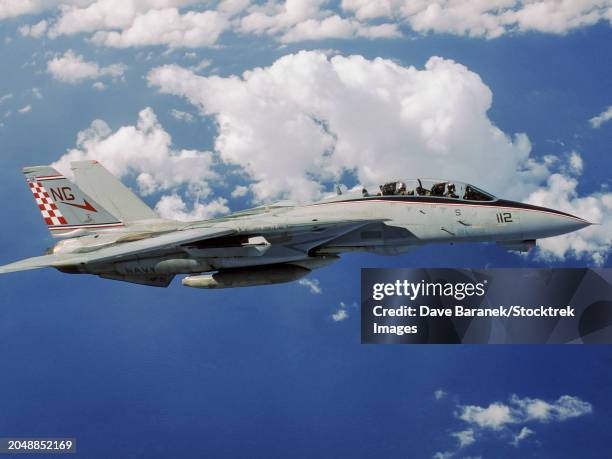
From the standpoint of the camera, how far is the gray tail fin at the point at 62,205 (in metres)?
17.2

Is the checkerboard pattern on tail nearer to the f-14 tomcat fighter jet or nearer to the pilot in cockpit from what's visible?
the f-14 tomcat fighter jet

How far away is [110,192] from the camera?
1761 centimetres

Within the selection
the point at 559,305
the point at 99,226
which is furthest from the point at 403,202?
the point at 99,226

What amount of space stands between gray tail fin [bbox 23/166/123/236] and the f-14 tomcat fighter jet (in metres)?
0.95

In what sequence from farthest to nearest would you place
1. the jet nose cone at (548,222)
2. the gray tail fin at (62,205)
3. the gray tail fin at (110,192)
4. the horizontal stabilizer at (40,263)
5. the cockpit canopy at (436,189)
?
the gray tail fin at (110,192)
the gray tail fin at (62,205)
the cockpit canopy at (436,189)
the jet nose cone at (548,222)
the horizontal stabilizer at (40,263)

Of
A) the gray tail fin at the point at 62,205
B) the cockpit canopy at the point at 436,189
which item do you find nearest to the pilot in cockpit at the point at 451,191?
the cockpit canopy at the point at 436,189

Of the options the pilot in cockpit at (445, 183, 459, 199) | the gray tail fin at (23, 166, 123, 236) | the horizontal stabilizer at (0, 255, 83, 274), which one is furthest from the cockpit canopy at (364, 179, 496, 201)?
the gray tail fin at (23, 166, 123, 236)

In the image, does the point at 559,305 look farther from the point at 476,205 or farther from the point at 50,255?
the point at 50,255

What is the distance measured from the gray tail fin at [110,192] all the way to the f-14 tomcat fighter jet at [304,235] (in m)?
1.15

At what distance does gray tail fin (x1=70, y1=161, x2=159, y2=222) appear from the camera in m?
17.4

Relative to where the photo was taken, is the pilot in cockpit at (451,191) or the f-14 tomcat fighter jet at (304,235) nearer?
the f-14 tomcat fighter jet at (304,235)

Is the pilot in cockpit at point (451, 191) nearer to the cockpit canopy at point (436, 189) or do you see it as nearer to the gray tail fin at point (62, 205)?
the cockpit canopy at point (436, 189)

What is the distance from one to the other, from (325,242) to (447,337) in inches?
140

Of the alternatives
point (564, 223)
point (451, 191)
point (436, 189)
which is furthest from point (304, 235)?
point (564, 223)
